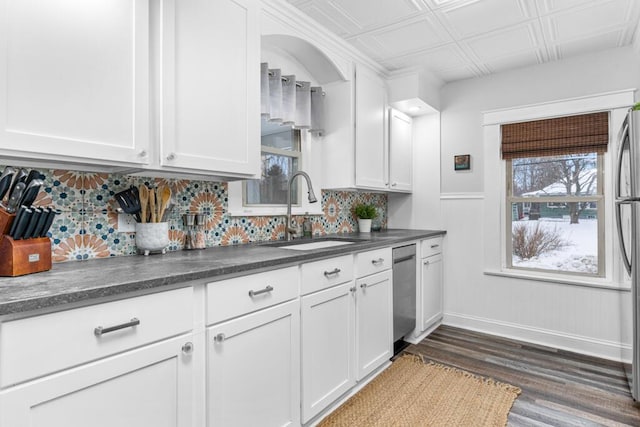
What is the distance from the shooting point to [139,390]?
111cm

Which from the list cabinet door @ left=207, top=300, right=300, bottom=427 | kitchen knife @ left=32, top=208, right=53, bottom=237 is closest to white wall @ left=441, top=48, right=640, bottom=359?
cabinet door @ left=207, top=300, right=300, bottom=427

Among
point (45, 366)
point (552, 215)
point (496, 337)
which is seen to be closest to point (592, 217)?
point (552, 215)

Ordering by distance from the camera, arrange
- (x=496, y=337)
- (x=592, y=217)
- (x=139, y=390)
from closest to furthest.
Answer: (x=139, y=390) → (x=592, y=217) → (x=496, y=337)

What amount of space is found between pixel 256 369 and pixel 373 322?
1060mm

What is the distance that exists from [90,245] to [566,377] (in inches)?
119

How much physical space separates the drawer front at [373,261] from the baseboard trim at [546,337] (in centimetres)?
139

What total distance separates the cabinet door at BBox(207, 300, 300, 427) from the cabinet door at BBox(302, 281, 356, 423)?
0.08 metres

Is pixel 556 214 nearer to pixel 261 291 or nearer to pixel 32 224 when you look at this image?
pixel 261 291

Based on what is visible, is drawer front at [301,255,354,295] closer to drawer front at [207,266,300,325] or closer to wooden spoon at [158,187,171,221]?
drawer front at [207,266,300,325]

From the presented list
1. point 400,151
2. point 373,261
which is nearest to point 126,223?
point 373,261

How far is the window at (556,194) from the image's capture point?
287 centimetres

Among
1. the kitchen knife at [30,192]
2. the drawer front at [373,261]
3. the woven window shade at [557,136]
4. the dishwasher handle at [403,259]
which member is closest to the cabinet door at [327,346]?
the drawer front at [373,261]

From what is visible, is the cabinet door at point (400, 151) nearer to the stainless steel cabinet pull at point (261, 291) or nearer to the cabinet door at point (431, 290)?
the cabinet door at point (431, 290)

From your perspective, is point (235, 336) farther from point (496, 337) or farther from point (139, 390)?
point (496, 337)
